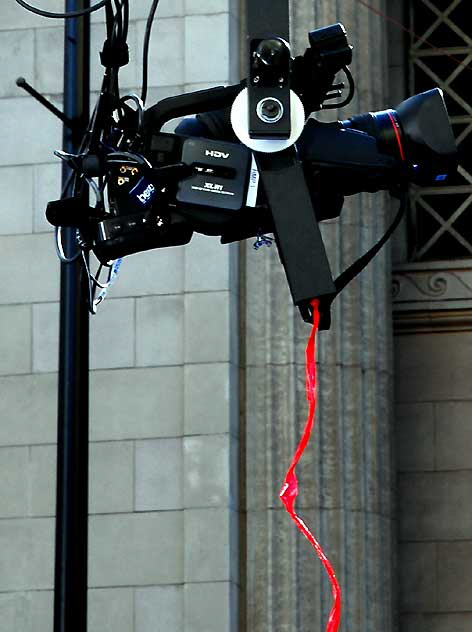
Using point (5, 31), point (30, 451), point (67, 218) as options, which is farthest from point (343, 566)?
point (67, 218)

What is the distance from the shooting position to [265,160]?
758cm

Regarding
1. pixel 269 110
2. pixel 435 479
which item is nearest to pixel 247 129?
pixel 269 110

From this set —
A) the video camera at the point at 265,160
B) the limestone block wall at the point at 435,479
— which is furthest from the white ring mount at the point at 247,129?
the limestone block wall at the point at 435,479

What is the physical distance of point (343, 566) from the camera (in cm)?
1465

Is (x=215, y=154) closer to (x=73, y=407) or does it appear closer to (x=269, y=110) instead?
(x=269, y=110)

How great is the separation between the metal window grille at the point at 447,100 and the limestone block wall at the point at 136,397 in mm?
2019

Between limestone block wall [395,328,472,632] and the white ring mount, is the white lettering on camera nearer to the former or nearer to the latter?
the white ring mount

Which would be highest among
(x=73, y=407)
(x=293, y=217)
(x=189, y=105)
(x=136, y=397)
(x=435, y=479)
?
(x=189, y=105)

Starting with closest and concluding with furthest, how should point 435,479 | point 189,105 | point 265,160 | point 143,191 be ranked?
point 265,160 → point 189,105 → point 143,191 → point 435,479

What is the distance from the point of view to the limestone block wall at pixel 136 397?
48.3 feet

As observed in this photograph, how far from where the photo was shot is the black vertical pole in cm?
1120

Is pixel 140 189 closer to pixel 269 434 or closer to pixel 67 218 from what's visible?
pixel 67 218

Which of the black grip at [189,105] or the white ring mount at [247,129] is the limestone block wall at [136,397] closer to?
the black grip at [189,105]

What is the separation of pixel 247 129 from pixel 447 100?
374 inches
